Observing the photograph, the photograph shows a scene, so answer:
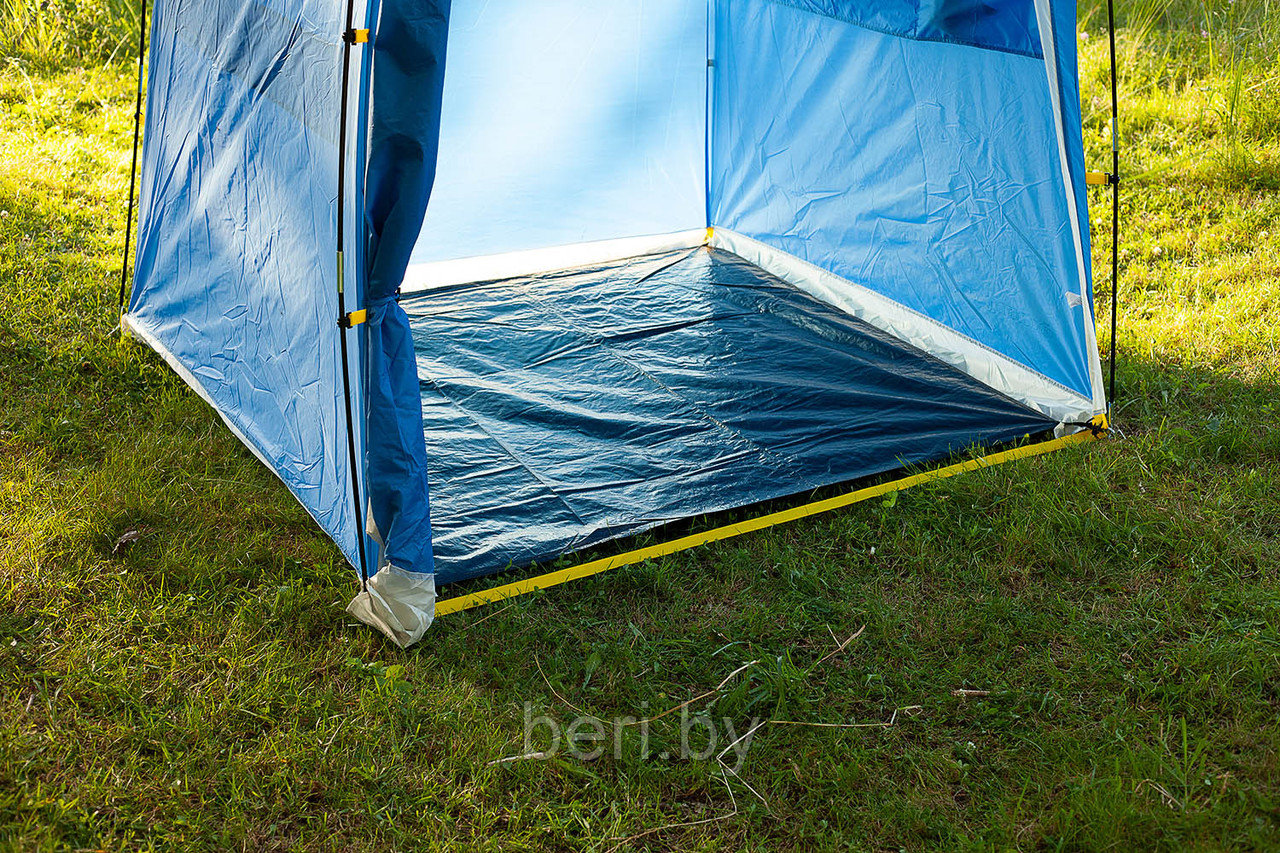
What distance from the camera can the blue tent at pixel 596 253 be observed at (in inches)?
85.4

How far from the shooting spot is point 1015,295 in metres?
3.14

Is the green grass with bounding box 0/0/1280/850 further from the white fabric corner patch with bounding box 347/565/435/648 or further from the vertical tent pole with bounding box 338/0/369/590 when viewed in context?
the vertical tent pole with bounding box 338/0/369/590

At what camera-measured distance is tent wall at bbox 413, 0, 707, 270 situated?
366 cm

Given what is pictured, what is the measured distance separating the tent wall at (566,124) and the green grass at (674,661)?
1.22m

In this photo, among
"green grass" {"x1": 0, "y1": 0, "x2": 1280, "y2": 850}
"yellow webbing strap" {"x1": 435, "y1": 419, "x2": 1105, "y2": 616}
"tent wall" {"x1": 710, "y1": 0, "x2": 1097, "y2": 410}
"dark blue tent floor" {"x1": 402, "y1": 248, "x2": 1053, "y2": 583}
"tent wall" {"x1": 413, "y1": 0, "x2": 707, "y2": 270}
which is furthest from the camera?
"tent wall" {"x1": 413, "y1": 0, "x2": 707, "y2": 270}

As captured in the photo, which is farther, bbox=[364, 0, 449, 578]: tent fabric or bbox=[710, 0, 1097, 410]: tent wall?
bbox=[710, 0, 1097, 410]: tent wall

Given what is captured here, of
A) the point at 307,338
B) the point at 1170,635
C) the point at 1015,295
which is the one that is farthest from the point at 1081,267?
the point at 307,338

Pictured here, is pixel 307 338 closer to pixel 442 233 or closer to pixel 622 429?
pixel 622 429

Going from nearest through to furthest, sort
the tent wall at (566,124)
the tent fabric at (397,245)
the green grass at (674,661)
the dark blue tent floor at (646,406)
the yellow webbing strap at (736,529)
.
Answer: the green grass at (674,661) → the tent fabric at (397,245) → the yellow webbing strap at (736,529) → the dark blue tent floor at (646,406) → the tent wall at (566,124)

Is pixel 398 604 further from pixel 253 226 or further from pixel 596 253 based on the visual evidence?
pixel 596 253

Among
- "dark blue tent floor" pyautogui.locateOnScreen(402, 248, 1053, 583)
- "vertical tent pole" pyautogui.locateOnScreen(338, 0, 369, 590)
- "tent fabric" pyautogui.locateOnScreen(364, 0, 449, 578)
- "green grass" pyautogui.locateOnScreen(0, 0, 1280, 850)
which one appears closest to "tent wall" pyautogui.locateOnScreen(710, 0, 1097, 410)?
"dark blue tent floor" pyautogui.locateOnScreen(402, 248, 1053, 583)

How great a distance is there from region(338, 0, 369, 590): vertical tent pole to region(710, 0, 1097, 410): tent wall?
5.90ft

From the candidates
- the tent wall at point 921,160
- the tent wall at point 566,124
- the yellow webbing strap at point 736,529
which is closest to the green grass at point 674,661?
the yellow webbing strap at point 736,529

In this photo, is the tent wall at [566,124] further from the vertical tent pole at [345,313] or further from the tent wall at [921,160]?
the vertical tent pole at [345,313]
